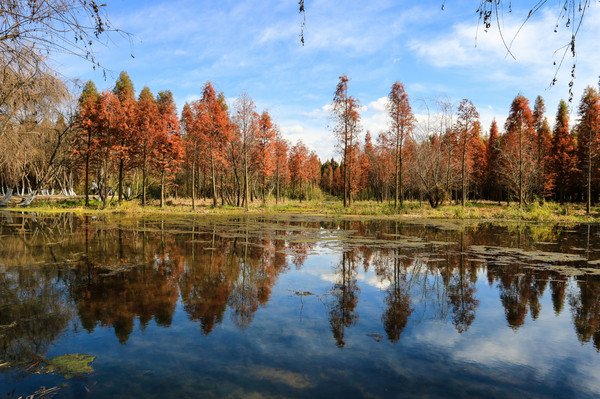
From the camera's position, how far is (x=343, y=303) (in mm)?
6750

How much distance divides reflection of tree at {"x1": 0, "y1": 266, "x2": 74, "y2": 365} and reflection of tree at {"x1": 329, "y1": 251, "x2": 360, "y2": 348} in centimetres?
410

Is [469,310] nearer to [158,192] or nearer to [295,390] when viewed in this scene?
[295,390]

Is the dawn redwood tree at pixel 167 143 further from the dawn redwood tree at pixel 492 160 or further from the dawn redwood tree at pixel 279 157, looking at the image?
the dawn redwood tree at pixel 492 160

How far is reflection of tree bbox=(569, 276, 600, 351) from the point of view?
5.49m

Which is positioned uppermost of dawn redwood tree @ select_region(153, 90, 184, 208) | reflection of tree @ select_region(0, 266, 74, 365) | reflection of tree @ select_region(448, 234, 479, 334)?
dawn redwood tree @ select_region(153, 90, 184, 208)

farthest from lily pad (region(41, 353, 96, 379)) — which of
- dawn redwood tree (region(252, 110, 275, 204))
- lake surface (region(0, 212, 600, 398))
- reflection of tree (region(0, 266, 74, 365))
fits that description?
dawn redwood tree (region(252, 110, 275, 204))

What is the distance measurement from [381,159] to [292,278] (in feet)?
171

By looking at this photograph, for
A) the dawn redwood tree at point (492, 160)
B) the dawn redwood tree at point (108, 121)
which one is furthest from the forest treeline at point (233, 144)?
the dawn redwood tree at point (492, 160)

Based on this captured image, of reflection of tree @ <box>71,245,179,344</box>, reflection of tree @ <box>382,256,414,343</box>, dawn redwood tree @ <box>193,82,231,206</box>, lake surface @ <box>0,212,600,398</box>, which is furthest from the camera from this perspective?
dawn redwood tree @ <box>193,82,231,206</box>

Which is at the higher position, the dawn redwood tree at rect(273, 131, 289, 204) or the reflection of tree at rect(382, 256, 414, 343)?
the dawn redwood tree at rect(273, 131, 289, 204)

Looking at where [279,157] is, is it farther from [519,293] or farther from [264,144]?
[519,293]

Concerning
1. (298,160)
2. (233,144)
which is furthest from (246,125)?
(298,160)

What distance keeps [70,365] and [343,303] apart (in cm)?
450

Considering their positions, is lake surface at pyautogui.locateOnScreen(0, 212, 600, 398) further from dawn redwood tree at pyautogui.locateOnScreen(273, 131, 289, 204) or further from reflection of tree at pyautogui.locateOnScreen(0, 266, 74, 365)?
dawn redwood tree at pyautogui.locateOnScreen(273, 131, 289, 204)
